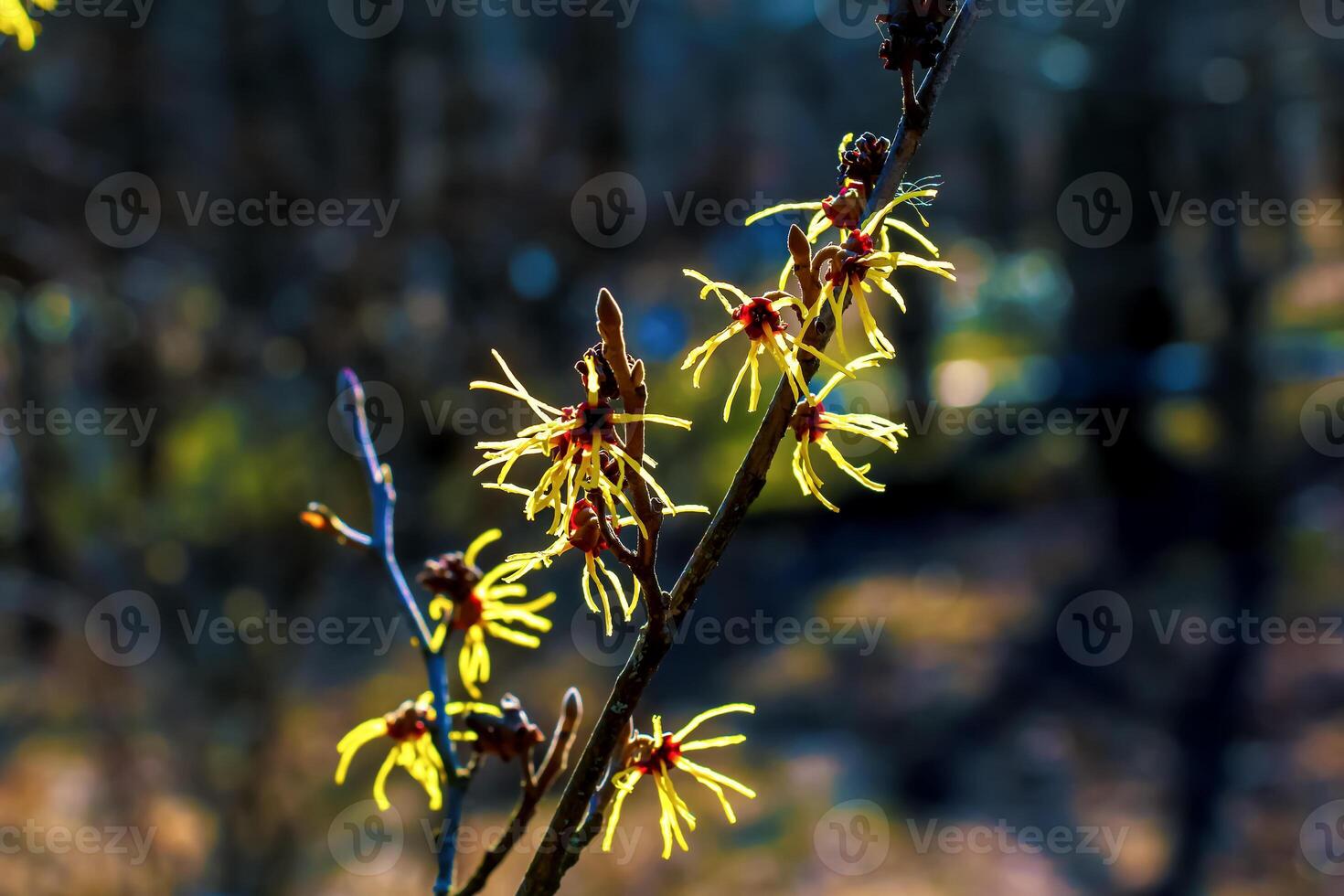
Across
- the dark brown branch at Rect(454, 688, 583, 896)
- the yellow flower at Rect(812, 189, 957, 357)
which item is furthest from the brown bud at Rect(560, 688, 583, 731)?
the yellow flower at Rect(812, 189, 957, 357)

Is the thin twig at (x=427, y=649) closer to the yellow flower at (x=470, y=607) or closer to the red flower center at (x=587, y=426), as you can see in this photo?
the yellow flower at (x=470, y=607)

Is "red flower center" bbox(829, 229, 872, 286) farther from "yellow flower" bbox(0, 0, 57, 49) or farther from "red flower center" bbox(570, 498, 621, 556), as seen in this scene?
"yellow flower" bbox(0, 0, 57, 49)

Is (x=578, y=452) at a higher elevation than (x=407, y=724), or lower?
higher

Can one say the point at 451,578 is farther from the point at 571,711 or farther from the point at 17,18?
the point at 17,18

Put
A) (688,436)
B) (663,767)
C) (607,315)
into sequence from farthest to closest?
(688,436)
(663,767)
(607,315)

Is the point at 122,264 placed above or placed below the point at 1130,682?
above

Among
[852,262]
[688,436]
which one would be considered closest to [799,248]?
[852,262]

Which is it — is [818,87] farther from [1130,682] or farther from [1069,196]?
[1130,682]

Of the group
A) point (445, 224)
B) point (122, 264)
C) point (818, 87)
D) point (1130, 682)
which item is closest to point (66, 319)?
point (122, 264)
